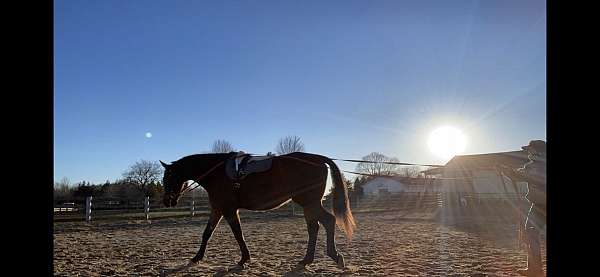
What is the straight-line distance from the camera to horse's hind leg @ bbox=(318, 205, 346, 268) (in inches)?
232

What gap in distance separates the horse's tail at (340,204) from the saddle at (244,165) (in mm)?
994

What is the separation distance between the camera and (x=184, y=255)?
7.19 metres

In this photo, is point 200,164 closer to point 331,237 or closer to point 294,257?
point 294,257

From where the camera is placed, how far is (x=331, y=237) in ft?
19.7

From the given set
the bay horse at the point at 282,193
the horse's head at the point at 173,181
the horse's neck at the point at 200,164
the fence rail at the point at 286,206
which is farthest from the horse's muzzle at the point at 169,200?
the fence rail at the point at 286,206

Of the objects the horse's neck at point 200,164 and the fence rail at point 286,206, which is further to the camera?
the fence rail at point 286,206

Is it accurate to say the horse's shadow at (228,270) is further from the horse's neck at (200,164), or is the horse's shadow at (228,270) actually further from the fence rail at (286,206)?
the fence rail at (286,206)

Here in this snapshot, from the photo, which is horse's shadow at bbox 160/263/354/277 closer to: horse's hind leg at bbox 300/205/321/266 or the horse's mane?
horse's hind leg at bbox 300/205/321/266

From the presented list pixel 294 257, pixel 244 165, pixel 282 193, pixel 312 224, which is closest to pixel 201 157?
pixel 244 165

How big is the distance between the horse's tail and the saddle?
3.26 ft

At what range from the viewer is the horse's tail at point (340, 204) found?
6.32 m
